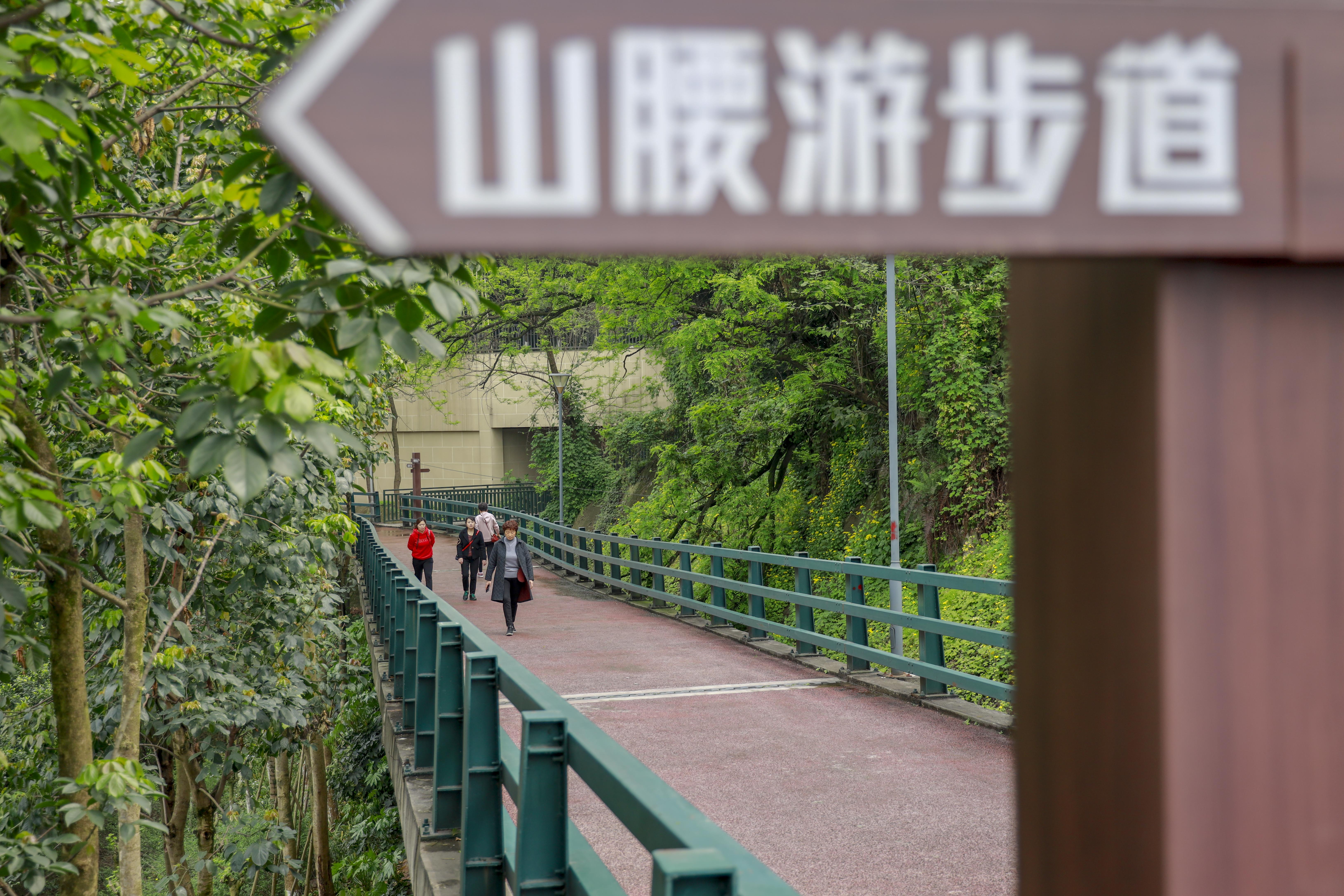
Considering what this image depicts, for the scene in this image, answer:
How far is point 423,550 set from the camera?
19812 millimetres

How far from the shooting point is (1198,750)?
129cm

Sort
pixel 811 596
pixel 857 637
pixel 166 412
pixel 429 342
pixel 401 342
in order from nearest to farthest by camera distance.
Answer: pixel 401 342 < pixel 429 342 < pixel 166 412 < pixel 857 637 < pixel 811 596

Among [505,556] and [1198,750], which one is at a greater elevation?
[1198,750]

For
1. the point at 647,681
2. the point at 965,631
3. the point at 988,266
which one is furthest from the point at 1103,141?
the point at 988,266

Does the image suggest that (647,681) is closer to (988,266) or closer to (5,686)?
(5,686)

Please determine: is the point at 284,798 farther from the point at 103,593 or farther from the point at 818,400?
the point at 103,593

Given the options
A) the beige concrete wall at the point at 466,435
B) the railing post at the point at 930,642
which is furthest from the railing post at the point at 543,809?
the beige concrete wall at the point at 466,435

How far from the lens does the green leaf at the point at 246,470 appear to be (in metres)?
2.25

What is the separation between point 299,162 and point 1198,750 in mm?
1170

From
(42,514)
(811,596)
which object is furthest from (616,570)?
(42,514)

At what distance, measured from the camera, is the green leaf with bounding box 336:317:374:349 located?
242 cm

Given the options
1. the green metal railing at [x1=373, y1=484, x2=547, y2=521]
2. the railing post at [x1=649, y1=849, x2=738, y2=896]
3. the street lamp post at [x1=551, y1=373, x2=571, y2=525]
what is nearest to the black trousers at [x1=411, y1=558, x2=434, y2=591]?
the street lamp post at [x1=551, y1=373, x2=571, y2=525]

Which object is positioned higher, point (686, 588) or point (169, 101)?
point (169, 101)

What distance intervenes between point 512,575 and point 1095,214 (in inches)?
569
